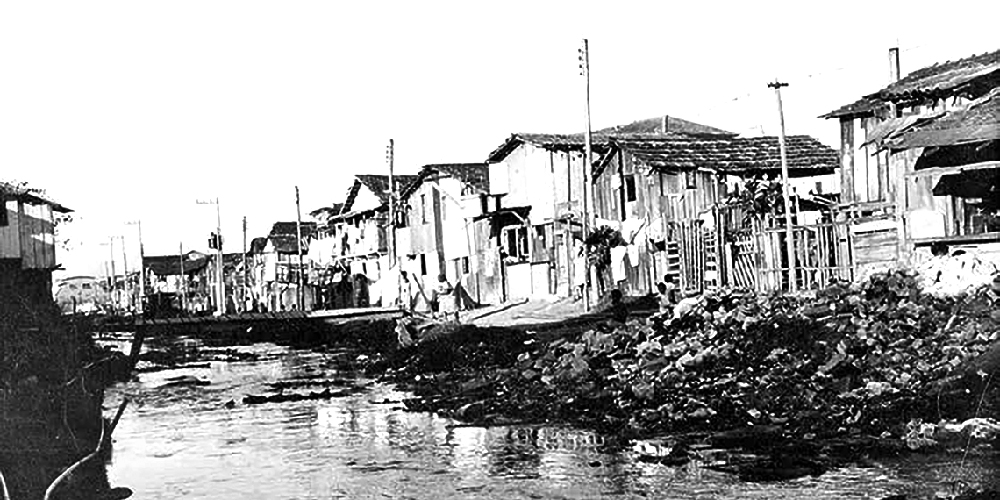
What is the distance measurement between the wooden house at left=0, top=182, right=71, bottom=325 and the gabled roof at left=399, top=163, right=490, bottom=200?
1539 centimetres

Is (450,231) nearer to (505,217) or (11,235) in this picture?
(505,217)

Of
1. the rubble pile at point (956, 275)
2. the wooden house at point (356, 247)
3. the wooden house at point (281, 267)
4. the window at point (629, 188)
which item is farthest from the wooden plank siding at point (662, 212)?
the wooden house at point (281, 267)

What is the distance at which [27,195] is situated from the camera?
43.6 meters

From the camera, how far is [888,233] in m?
27.1

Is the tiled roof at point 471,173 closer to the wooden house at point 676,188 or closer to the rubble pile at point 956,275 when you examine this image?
the wooden house at point 676,188

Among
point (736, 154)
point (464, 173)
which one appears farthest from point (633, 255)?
point (464, 173)

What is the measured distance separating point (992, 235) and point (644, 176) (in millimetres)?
18652

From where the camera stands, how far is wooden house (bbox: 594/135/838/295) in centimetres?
3534

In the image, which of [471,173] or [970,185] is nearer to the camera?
[970,185]

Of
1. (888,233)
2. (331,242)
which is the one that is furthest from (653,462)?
(331,242)

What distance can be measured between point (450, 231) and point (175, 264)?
49.0 meters

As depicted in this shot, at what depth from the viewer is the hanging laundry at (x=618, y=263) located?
1560 inches

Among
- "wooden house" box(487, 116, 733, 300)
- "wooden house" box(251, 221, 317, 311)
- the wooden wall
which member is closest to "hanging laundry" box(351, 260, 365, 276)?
"wooden house" box(251, 221, 317, 311)

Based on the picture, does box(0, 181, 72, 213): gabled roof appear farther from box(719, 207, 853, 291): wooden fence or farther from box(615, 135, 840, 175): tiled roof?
box(719, 207, 853, 291): wooden fence
